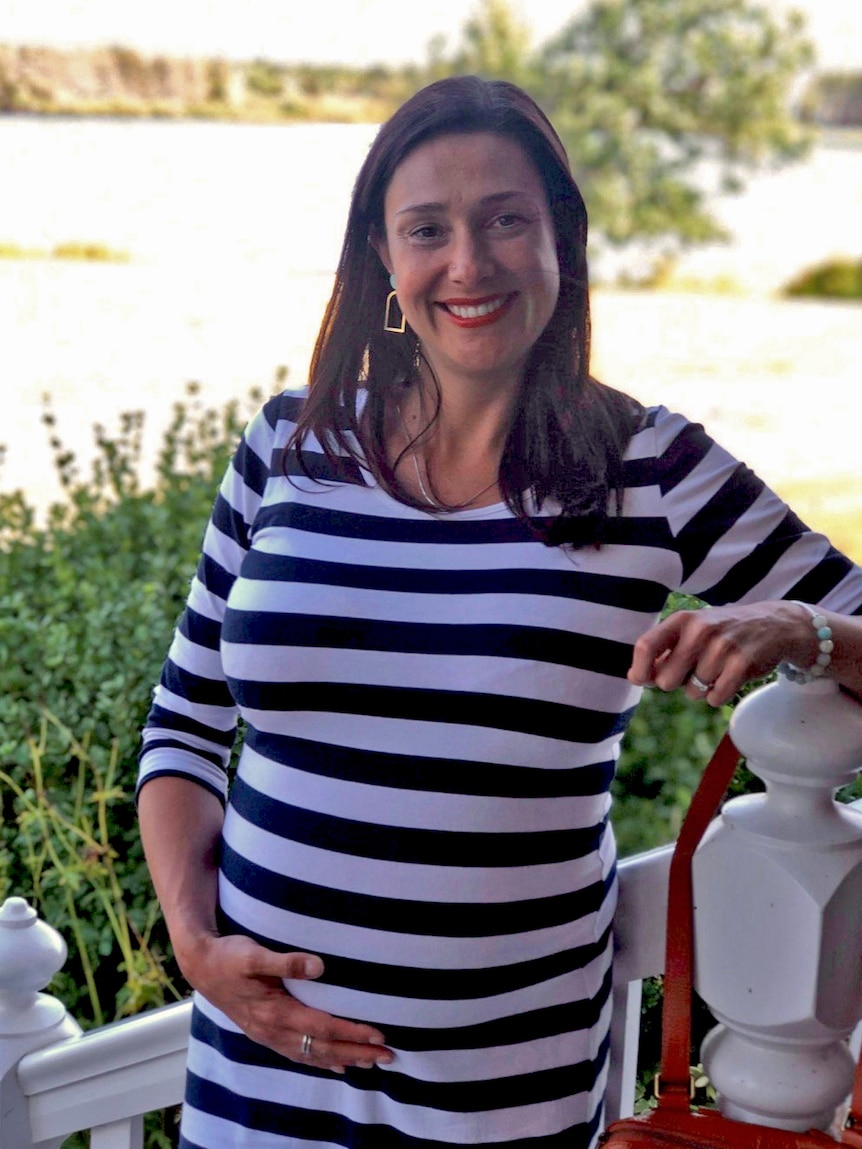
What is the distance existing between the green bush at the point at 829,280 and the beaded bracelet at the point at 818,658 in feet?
13.9

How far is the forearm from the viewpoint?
1.28m

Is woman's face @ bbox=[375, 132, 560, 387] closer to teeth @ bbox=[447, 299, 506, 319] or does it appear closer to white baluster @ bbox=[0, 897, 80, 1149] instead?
teeth @ bbox=[447, 299, 506, 319]

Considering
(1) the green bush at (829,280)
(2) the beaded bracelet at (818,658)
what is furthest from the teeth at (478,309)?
(1) the green bush at (829,280)

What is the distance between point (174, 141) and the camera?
151 inches

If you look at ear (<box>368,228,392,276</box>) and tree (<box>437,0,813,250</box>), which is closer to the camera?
ear (<box>368,228,392,276</box>)

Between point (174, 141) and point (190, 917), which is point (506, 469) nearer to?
point (190, 917)

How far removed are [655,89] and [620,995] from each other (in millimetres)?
4268

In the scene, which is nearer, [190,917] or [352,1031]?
[352,1031]

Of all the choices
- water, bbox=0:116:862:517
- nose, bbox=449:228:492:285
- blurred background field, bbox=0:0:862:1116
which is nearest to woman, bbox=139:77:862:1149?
nose, bbox=449:228:492:285

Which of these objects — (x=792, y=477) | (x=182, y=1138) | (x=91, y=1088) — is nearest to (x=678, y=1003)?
(x=182, y=1138)

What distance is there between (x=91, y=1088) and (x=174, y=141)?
9.73 feet

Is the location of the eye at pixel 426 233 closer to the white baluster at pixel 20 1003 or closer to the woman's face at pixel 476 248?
the woman's face at pixel 476 248

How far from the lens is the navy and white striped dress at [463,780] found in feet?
3.72

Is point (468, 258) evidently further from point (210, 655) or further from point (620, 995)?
point (620, 995)
